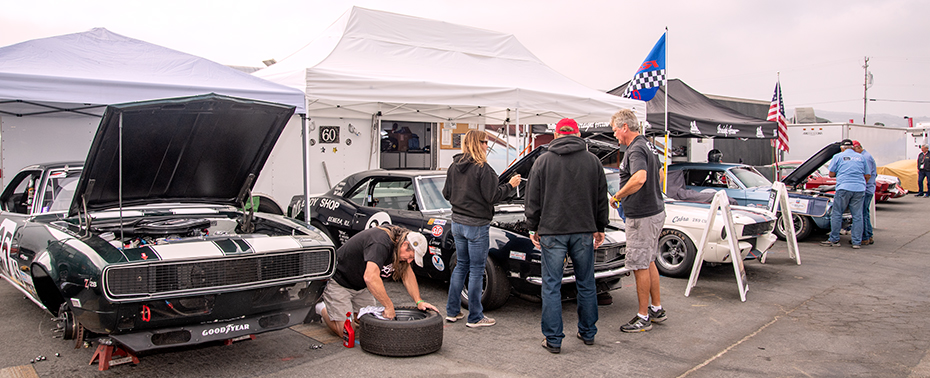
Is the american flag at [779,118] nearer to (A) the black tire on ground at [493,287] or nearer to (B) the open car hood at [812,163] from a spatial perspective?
(B) the open car hood at [812,163]

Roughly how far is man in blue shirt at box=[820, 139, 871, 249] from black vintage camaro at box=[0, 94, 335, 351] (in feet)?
27.7

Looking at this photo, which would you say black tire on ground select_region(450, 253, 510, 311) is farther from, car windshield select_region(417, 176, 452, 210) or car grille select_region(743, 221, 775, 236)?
car grille select_region(743, 221, 775, 236)

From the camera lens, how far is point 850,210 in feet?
30.8

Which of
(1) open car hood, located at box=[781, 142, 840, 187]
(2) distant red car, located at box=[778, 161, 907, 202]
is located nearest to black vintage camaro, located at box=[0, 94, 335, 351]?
(1) open car hood, located at box=[781, 142, 840, 187]

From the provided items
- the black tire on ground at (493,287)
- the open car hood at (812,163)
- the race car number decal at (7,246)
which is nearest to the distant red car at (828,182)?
the open car hood at (812,163)

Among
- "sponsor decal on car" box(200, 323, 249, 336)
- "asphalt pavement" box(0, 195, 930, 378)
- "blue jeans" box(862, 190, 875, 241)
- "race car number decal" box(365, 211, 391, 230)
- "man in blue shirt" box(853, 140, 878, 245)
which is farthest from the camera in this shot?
"blue jeans" box(862, 190, 875, 241)

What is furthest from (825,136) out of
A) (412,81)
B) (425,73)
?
(412,81)

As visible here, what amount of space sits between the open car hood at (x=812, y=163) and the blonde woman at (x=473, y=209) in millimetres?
6799

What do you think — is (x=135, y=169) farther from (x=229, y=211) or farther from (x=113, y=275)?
(x=113, y=275)

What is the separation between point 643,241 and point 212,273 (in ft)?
10.4

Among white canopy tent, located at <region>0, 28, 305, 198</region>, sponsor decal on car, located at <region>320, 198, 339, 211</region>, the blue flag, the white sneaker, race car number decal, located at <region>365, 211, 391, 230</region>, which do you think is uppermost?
the blue flag

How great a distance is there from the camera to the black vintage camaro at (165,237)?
10.8 ft

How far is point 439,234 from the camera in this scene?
5555mm

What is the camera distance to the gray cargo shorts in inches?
185
